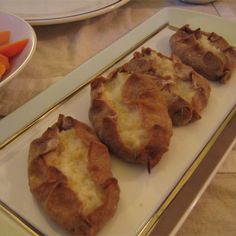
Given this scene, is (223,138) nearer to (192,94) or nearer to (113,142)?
(192,94)

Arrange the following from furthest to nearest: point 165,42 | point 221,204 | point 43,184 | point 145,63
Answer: point 165,42 < point 145,63 < point 221,204 < point 43,184

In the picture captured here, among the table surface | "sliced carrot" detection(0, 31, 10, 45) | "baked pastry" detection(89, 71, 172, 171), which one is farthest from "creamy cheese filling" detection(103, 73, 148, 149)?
"sliced carrot" detection(0, 31, 10, 45)

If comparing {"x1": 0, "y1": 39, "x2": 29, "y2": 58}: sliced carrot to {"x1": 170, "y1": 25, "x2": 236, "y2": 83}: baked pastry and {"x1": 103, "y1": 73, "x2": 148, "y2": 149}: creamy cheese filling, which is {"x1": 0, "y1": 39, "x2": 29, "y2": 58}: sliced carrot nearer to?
{"x1": 103, "y1": 73, "x2": 148, "y2": 149}: creamy cheese filling

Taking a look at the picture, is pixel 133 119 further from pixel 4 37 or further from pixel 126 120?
Answer: pixel 4 37

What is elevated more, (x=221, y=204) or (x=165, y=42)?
(x=165, y=42)

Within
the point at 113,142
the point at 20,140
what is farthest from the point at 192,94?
the point at 20,140

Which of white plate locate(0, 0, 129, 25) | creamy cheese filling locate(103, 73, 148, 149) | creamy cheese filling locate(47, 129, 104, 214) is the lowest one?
creamy cheese filling locate(47, 129, 104, 214)
